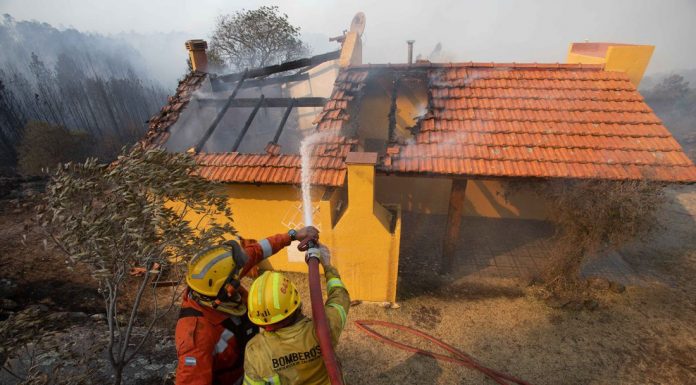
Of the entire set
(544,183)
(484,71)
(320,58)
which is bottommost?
(544,183)

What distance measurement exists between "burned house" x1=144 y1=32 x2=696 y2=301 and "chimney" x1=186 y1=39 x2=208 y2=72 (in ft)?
0.19

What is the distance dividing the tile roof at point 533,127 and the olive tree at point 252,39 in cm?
1847

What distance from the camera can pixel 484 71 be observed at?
916 centimetres

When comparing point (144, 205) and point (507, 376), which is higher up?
point (144, 205)

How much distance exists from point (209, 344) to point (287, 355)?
0.89m

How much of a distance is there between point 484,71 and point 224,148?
835cm

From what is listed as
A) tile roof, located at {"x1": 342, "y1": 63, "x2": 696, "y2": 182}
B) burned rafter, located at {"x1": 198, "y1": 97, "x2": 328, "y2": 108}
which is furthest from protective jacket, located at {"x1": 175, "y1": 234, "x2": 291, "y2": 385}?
burned rafter, located at {"x1": 198, "y1": 97, "x2": 328, "y2": 108}

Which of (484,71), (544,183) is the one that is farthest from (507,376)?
(484,71)

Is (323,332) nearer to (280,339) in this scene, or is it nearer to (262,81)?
(280,339)

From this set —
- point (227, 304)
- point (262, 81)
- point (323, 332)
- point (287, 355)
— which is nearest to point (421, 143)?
point (227, 304)

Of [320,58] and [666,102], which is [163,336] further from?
[666,102]

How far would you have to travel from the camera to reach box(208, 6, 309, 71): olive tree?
24.1m

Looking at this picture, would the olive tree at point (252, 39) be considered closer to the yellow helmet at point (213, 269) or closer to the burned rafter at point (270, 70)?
the burned rafter at point (270, 70)

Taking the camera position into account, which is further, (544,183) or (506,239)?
(506,239)
